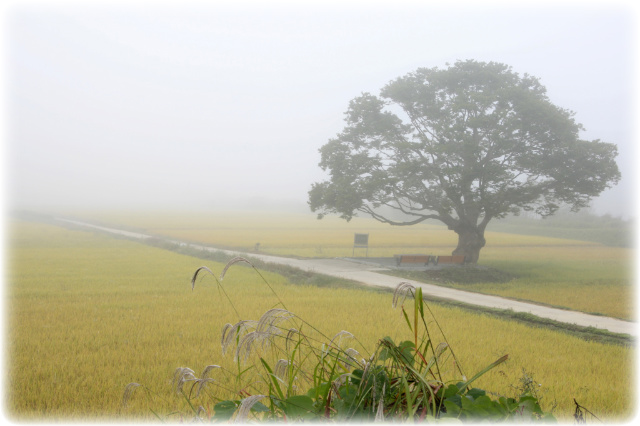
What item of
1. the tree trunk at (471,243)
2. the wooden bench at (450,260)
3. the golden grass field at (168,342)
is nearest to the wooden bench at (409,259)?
the wooden bench at (450,260)

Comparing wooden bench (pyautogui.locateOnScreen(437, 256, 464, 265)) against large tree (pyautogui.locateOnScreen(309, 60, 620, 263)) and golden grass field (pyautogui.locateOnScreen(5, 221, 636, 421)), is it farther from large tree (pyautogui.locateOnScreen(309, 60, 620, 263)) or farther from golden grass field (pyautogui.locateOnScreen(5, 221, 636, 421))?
golden grass field (pyautogui.locateOnScreen(5, 221, 636, 421))

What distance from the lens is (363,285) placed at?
13164 millimetres

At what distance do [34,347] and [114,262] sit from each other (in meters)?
12.1

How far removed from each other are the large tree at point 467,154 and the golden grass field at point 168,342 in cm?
796

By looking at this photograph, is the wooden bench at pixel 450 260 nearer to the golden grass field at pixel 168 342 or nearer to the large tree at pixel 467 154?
the large tree at pixel 467 154

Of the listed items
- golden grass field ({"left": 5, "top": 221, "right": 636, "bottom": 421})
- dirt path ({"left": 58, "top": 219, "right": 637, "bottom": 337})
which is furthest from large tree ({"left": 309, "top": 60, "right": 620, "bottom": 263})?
golden grass field ({"left": 5, "top": 221, "right": 636, "bottom": 421})

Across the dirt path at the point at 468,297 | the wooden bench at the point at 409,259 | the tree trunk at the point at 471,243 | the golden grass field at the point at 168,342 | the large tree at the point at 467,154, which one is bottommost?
the golden grass field at the point at 168,342

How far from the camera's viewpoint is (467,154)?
60.1 ft

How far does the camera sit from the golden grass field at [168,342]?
14.4 feet

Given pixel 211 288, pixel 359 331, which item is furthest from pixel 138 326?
pixel 211 288

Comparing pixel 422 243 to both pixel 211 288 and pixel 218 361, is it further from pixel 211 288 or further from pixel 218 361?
pixel 218 361

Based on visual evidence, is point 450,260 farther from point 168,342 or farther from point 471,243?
point 168,342

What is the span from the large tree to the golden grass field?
7955 mm

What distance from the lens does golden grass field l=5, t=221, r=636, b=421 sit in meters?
4.38
